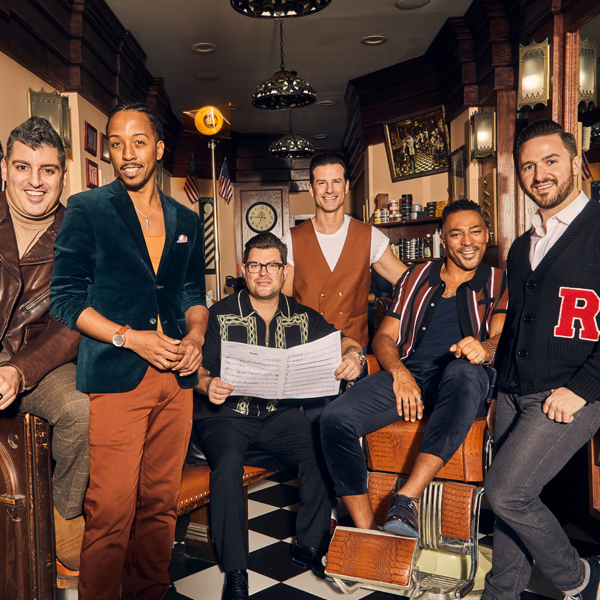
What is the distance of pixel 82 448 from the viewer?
1.65m

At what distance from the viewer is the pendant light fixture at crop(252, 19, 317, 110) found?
4.64 meters

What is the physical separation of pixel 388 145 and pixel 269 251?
451 centimetres

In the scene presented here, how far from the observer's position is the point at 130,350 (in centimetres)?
161

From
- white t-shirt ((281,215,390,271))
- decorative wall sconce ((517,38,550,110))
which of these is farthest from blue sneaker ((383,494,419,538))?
decorative wall sconce ((517,38,550,110))

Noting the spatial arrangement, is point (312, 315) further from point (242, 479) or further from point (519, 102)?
point (519, 102)

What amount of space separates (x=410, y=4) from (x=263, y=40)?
4.82 feet

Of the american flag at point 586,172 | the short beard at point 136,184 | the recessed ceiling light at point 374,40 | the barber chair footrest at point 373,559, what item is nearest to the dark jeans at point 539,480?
the barber chair footrest at point 373,559

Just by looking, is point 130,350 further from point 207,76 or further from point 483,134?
point 207,76

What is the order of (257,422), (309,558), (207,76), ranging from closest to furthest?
(309,558) < (257,422) < (207,76)

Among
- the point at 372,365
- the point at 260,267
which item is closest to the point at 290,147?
the point at 260,267

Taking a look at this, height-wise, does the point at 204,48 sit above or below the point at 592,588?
above

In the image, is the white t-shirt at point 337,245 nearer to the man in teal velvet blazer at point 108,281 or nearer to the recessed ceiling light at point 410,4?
the man in teal velvet blazer at point 108,281

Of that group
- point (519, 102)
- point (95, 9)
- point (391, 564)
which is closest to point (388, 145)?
point (519, 102)

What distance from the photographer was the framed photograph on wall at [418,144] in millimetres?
5852
